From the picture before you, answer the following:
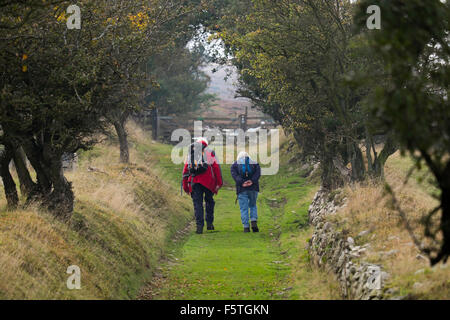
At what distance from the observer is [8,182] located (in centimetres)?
1083

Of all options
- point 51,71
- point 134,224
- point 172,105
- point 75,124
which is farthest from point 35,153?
point 172,105

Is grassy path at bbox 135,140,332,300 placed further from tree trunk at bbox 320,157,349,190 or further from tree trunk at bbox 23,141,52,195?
tree trunk at bbox 23,141,52,195

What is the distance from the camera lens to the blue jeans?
1575 cm

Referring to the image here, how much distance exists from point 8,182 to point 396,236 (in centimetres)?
683

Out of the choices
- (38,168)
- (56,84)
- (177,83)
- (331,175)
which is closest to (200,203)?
(331,175)

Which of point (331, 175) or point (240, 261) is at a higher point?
point (331, 175)

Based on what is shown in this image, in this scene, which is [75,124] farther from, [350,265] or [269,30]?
[269,30]

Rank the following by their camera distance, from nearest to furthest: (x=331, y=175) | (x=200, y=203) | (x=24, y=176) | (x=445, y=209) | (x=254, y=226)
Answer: (x=445, y=209) < (x=24, y=176) < (x=254, y=226) < (x=200, y=203) < (x=331, y=175)

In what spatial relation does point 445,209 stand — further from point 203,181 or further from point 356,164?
point 203,181

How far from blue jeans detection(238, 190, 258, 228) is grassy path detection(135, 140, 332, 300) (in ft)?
1.36

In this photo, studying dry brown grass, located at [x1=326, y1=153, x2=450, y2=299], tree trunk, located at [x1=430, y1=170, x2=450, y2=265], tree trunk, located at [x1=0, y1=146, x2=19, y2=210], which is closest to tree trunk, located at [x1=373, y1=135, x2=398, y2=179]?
dry brown grass, located at [x1=326, y1=153, x2=450, y2=299]

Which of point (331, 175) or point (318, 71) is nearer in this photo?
point (318, 71)

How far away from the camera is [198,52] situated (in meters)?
53.1
